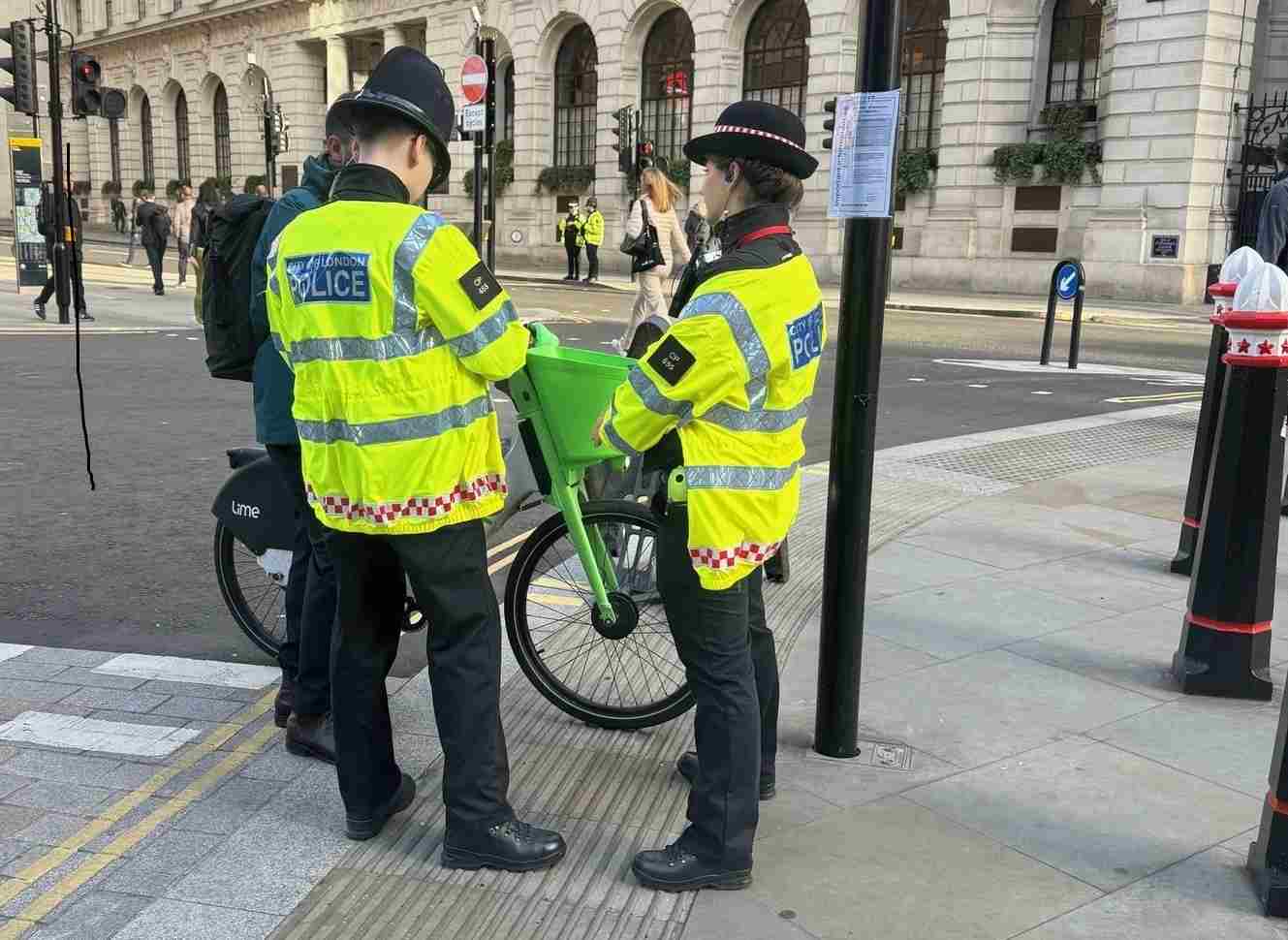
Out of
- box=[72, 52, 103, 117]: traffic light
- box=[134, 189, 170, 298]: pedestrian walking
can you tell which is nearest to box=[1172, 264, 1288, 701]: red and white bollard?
box=[72, 52, 103, 117]: traffic light

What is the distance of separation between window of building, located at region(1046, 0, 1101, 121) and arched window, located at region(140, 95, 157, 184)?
4608cm

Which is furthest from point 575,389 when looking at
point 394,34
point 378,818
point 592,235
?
point 394,34

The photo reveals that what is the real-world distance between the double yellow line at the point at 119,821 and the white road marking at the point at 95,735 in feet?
0.38

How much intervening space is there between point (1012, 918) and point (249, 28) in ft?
182

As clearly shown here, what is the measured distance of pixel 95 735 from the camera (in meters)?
3.92

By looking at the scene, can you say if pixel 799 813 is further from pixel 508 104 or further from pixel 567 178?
pixel 508 104

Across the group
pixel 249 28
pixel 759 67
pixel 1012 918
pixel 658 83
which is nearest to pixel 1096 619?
pixel 1012 918

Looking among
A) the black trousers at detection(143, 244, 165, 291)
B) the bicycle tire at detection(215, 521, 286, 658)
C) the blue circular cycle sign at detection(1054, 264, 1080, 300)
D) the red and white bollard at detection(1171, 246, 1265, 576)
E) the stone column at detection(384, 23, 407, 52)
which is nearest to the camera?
the bicycle tire at detection(215, 521, 286, 658)

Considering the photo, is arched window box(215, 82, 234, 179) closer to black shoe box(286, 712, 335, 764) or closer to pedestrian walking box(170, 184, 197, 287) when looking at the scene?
pedestrian walking box(170, 184, 197, 287)

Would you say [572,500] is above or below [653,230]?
below

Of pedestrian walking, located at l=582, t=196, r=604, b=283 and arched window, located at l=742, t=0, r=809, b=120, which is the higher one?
arched window, located at l=742, t=0, r=809, b=120

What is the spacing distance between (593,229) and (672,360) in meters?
29.7

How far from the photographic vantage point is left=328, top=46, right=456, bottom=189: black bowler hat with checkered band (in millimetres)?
2936

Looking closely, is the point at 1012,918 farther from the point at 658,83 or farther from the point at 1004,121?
the point at 658,83
